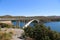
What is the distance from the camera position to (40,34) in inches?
495

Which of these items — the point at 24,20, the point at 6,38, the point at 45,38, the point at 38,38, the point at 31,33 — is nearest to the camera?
the point at 6,38

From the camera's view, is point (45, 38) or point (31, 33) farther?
point (31, 33)

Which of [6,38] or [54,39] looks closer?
[6,38]

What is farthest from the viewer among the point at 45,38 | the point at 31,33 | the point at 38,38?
the point at 31,33

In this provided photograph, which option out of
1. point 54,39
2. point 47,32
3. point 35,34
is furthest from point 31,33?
point 54,39

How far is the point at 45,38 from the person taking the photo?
11.5 m

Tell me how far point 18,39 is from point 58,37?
3.16 meters

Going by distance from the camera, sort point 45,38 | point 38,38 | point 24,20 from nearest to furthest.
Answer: point 45,38 < point 38,38 < point 24,20

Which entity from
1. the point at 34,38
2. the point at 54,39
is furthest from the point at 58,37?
the point at 34,38

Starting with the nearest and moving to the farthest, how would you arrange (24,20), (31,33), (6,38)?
(6,38) < (31,33) < (24,20)

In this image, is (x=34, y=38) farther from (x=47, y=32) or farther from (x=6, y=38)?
(x=6, y=38)

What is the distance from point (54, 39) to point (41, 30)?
158 cm

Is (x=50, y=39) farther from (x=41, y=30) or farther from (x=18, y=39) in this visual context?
(x=18, y=39)

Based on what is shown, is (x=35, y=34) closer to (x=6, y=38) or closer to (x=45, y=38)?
(x=45, y=38)
